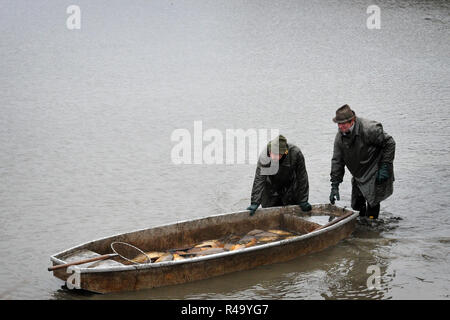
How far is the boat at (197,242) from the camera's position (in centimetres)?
680

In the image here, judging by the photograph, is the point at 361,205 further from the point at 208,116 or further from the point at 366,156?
the point at 208,116

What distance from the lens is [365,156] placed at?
341 inches

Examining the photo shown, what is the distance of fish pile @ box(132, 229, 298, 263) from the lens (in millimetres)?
7711

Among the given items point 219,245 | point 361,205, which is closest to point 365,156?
point 361,205

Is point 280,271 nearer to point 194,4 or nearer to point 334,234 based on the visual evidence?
point 334,234

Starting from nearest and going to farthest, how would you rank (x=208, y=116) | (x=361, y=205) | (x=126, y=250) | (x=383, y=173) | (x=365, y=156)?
(x=126, y=250), (x=383, y=173), (x=365, y=156), (x=361, y=205), (x=208, y=116)

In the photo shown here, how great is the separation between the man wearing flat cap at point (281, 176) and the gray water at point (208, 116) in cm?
97

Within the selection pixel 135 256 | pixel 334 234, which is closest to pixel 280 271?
pixel 334 234

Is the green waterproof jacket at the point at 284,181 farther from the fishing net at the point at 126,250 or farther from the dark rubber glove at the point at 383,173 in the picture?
the fishing net at the point at 126,250

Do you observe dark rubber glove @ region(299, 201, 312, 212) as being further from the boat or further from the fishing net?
the fishing net

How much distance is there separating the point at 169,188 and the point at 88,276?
4.98 metres

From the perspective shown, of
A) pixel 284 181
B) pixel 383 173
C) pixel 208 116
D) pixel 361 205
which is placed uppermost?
pixel 208 116

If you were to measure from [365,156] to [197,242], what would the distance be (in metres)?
2.65

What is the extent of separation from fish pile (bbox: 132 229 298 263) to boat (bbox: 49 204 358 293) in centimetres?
A: 6
